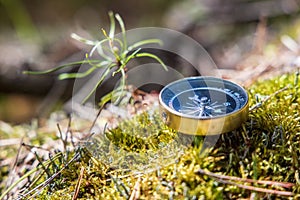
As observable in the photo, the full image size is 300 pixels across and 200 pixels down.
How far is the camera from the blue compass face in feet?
4.59

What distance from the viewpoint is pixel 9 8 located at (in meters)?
5.11

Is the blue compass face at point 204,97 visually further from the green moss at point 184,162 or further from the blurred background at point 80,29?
the blurred background at point 80,29

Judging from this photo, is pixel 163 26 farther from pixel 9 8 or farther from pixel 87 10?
pixel 9 8

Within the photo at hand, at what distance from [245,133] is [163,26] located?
11.6 ft

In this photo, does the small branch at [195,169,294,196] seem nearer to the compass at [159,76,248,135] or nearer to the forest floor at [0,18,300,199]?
the forest floor at [0,18,300,199]

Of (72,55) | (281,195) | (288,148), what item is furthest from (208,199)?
(72,55)

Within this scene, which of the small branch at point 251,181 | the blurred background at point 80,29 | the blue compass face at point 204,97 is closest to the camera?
the small branch at point 251,181

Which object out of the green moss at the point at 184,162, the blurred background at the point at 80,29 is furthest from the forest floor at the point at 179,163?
the blurred background at the point at 80,29

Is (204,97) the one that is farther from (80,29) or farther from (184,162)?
(80,29)

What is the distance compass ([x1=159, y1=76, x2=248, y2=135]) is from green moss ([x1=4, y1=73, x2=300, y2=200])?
0.06 meters

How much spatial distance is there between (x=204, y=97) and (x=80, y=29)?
11.8 feet

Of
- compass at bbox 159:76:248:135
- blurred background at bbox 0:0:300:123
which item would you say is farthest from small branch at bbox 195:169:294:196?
blurred background at bbox 0:0:300:123

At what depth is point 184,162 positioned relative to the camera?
129 centimetres

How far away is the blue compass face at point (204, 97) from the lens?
4.59 ft
